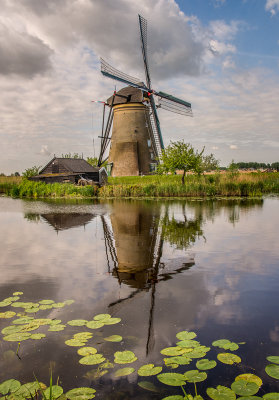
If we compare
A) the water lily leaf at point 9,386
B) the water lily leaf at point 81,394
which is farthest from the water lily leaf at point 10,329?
the water lily leaf at point 81,394

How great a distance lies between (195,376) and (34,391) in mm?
1270

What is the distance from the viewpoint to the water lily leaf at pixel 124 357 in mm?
2861

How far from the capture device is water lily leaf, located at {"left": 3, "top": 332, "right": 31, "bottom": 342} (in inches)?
129

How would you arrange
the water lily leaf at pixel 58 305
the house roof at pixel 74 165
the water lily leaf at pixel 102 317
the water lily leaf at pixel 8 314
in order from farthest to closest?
the house roof at pixel 74 165
the water lily leaf at pixel 58 305
the water lily leaf at pixel 8 314
the water lily leaf at pixel 102 317

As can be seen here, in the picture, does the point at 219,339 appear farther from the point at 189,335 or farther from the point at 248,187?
the point at 248,187

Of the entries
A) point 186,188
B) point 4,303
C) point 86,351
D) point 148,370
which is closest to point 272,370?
point 148,370

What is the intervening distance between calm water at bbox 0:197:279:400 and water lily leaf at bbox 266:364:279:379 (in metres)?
0.04

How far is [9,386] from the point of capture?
250cm

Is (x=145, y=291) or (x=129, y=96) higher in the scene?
(x=129, y=96)

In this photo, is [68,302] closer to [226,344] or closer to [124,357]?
[124,357]

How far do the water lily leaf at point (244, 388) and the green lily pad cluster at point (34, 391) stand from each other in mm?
1091

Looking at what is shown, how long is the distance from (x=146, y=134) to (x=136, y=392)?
34.0 metres

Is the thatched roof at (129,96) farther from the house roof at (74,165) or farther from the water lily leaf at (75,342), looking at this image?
the water lily leaf at (75,342)

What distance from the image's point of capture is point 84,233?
382 inches
